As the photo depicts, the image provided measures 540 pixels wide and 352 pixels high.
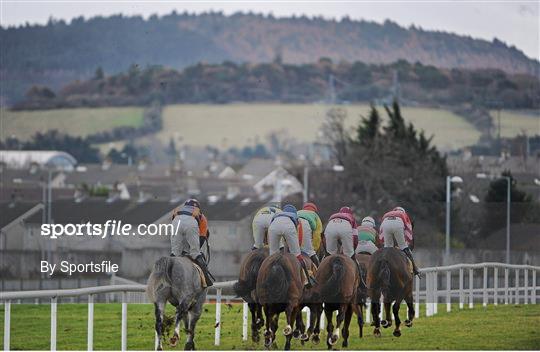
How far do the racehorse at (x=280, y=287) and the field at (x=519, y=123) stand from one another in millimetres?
41040

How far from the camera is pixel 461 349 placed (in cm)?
2573

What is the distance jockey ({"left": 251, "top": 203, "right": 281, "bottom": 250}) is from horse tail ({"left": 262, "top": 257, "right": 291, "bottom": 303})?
1.05 meters

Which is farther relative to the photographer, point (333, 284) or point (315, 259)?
point (315, 259)

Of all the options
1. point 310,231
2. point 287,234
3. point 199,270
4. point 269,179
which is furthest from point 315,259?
point 269,179

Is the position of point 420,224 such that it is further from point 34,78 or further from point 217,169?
point 217,169

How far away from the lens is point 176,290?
23.8m

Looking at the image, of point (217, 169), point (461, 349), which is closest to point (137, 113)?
point (217, 169)

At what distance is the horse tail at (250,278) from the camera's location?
25.1 metres

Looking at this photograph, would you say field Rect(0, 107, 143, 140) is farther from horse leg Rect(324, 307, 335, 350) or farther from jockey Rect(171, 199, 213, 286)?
jockey Rect(171, 199, 213, 286)

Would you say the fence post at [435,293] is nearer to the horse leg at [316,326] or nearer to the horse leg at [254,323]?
the horse leg at [316,326]

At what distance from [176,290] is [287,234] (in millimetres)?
1846

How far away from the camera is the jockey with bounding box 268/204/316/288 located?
81.1 feet

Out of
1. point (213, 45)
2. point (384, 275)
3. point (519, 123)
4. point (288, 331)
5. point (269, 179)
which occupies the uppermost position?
point (213, 45)

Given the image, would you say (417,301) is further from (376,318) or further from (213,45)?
(213,45)
